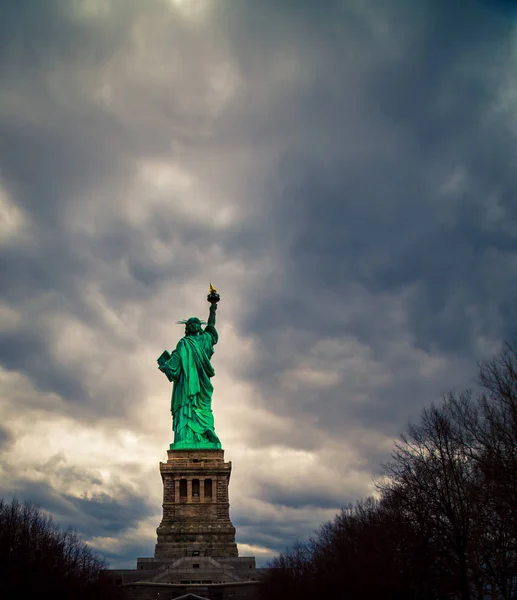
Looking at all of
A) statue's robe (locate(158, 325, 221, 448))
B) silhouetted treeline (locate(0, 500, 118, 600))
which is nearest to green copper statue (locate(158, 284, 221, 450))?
statue's robe (locate(158, 325, 221, 448))

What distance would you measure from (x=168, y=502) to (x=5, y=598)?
22.9m

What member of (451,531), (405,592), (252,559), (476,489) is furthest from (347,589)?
(252,559)

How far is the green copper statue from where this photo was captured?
5266 centimetres

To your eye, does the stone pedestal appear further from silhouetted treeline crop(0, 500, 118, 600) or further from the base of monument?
silhouetted treeline crop(0, 500, 118, 600)

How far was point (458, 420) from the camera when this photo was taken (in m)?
23.8

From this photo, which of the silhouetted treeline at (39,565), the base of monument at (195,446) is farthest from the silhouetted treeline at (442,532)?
the base of monument at (195,446)

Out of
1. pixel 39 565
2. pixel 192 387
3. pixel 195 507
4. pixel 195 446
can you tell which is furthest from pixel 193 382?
pixel 39 565

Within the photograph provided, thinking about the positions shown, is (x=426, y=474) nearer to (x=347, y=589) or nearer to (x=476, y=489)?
(x=476, y=489)

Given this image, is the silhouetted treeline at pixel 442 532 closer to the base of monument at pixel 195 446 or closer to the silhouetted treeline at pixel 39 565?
the silhouetted treeline at pixel 39 565

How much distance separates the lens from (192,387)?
5488cm

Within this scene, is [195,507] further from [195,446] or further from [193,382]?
[193,382]

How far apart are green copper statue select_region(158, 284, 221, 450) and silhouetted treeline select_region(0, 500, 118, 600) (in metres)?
16.7

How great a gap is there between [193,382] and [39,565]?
90.0 feet

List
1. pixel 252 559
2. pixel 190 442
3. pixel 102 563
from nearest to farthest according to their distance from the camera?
pixel 102 563, pixel 252 559, pixel 190 442
